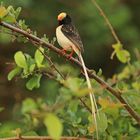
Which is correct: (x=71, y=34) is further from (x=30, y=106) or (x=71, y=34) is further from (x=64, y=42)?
(x=30, y=106)

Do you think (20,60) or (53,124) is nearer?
(53,124)

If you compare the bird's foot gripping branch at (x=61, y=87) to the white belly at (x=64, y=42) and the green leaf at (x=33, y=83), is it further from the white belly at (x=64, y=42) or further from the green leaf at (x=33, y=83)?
the white belly at (x=64, y=42)

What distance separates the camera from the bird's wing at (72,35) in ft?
11.7

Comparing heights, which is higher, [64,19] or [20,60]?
[64,19]

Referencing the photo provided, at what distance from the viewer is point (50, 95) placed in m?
6.82

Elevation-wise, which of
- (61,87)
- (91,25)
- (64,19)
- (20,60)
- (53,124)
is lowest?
(53,124)

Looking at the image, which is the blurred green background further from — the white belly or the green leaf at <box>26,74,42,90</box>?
the green leaf at <box>26,74,42,90</box>

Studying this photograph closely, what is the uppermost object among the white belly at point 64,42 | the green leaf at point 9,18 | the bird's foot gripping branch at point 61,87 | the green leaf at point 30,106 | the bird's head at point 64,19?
the bird's head at point 64,19

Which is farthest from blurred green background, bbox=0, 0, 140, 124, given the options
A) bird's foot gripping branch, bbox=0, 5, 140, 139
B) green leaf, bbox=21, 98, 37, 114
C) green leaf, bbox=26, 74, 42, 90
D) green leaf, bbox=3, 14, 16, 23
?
green leaf, bbox=21, 98, 37, 114

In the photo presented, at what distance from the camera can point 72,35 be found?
3.64 metres

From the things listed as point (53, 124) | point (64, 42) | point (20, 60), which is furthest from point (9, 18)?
point (53, 124)

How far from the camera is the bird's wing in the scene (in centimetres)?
357

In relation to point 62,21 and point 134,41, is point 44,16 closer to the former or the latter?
point 134,41

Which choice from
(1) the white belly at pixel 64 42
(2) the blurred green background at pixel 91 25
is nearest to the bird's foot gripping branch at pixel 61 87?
(1) the white belly at pixel 64 42
